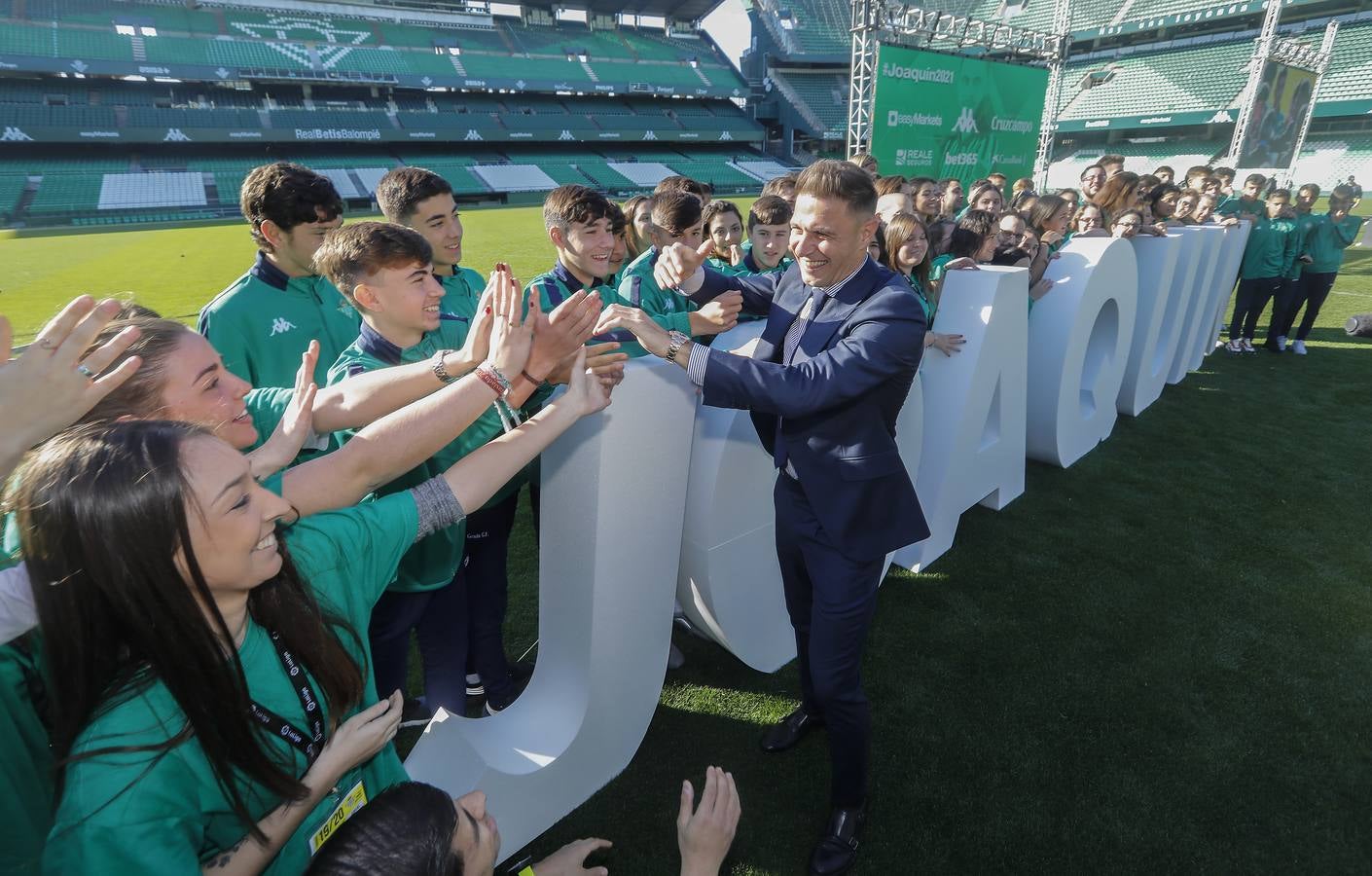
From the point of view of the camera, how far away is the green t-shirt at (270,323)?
2908 millimetres

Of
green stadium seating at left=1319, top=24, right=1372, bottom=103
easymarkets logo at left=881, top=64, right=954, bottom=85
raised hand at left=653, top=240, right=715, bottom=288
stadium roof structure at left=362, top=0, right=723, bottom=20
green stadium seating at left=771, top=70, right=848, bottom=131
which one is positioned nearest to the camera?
raised hand at left=653, top=240, right=715, bottom=288

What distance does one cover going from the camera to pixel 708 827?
1.32 m

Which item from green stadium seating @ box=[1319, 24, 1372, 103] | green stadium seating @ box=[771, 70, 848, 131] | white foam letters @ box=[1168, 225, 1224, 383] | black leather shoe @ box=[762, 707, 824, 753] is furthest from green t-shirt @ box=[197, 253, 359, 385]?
green stadium seating @ box=[771, 70, 848, 131]

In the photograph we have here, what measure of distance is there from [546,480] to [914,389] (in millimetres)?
2024

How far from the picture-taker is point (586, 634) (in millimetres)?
2291

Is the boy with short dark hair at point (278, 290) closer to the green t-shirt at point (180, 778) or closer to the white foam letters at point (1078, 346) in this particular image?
the green t-shirt at point (180, 778)

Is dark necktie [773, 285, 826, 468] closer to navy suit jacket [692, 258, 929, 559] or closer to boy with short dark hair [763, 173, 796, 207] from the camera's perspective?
navy suit jacket [692, 258, 929, 559]

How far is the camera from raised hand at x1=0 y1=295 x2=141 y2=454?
3.97ft

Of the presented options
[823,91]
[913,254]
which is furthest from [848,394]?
[823,91]

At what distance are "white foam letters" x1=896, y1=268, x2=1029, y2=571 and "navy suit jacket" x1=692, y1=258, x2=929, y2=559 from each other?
170 cm

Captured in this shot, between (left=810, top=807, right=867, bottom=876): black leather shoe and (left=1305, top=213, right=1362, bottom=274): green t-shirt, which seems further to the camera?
(left=1305, top=213, right=1362, bottom=274): green t-shirt

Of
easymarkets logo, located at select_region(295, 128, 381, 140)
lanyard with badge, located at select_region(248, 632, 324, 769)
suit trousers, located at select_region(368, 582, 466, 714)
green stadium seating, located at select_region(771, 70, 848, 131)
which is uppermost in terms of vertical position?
green stadium seating, located at select_region(771, 70, 848, 131)

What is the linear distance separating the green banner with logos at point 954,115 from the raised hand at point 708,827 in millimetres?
12209

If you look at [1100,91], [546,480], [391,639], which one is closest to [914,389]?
[546,480]
